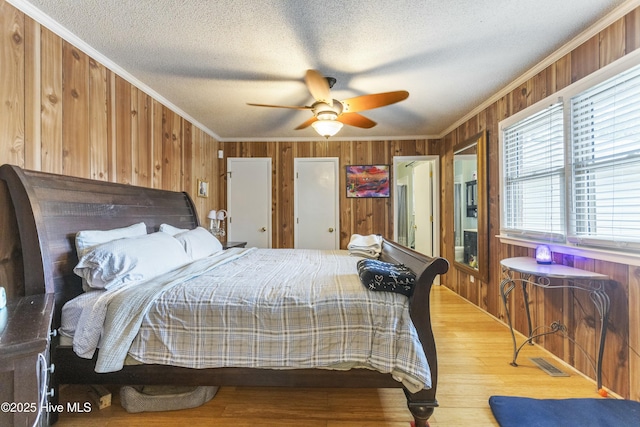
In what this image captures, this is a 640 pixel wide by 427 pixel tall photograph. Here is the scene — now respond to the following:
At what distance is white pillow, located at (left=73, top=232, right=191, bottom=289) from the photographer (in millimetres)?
1630

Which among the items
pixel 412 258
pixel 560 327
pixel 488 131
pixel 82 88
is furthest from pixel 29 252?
pixel 488 131

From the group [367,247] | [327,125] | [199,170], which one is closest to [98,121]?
[199,170]

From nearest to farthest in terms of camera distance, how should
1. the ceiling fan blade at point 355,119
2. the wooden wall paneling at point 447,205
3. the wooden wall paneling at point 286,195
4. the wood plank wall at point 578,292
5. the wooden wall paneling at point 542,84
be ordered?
the wood plank wall at point 578,292
the wooden wall paneling at point 542,84
the ceiling fan blade at point 355,119
the wooden wall paneling at point 447,205
the wooden wall paneling at point 286,195

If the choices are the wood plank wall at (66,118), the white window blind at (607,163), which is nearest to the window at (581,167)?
the white window blind at (607,163)

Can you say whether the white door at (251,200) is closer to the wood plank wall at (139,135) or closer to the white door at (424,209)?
the wood plank wall at (139,135)

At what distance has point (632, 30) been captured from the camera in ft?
5.50

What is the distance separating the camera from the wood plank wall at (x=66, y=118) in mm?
1605

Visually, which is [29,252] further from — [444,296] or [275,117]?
[444,296]

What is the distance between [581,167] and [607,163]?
20cm

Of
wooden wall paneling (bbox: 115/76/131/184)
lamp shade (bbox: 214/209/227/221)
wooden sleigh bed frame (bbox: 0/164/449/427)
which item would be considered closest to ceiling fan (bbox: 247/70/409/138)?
wooden wall paneling (bbox: 115/76/131/184)

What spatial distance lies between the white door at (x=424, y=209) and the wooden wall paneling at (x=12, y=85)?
15.9 ft

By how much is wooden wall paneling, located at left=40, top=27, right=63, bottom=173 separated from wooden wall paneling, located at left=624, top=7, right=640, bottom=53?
3795 mm

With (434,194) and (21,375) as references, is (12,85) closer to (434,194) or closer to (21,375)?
(21,375)

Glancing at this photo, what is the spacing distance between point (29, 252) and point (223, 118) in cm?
269
